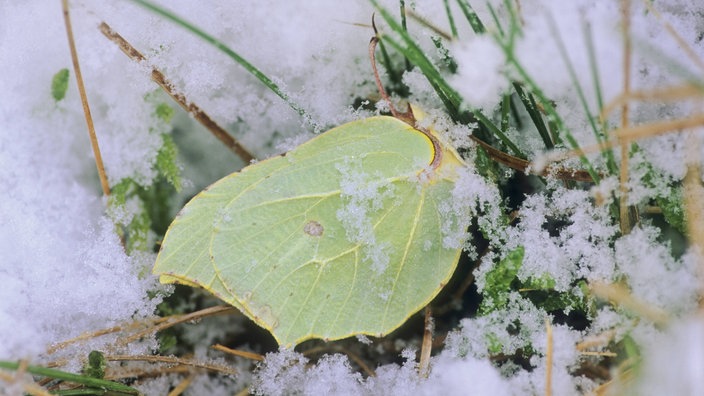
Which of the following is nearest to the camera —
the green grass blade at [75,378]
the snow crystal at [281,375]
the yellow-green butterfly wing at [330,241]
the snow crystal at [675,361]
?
the snow crystal at [675,361]

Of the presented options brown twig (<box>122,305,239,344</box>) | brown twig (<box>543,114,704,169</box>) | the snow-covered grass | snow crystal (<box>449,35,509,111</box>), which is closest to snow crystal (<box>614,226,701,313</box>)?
the snow-covered grass

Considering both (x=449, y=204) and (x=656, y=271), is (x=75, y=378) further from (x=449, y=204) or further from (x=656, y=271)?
(x=656, y=271)

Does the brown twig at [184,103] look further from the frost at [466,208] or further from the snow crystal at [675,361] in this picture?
the snow crystal at [675,361]

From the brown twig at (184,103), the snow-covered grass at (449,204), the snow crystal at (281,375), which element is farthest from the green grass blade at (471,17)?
the snow crystal at (281,375)

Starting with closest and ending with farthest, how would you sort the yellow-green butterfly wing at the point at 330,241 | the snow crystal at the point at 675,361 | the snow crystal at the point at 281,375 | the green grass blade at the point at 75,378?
the snow crystal at the point at 675,361 → the green grass blade at the point at 75,378 → the yellow-green butterfly wing at the point at 330,241 → the snow crystal at the point at 281,375

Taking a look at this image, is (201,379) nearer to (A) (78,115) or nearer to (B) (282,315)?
(B) (282,315)

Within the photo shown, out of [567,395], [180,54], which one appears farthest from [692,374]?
[180,54]
